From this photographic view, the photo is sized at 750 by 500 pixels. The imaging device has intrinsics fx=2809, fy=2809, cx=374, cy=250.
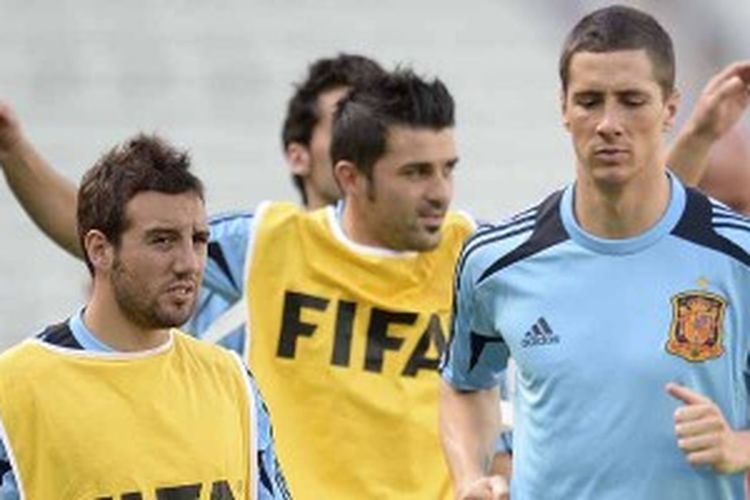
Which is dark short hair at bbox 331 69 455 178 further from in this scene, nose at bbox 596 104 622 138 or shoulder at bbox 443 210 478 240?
nose at bbox 596 104 622 138

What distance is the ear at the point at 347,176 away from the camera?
8.78 m

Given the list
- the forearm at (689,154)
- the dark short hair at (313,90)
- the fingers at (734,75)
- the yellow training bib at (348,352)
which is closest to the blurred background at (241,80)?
the dark short hair at (313,90)

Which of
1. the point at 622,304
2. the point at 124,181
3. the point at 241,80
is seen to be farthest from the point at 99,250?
the point at 241,80

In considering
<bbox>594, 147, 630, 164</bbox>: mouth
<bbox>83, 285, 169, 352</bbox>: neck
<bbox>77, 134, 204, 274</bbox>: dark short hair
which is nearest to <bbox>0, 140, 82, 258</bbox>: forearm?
<bbox>77, 134, 204, 274</bbox>: dark short hair

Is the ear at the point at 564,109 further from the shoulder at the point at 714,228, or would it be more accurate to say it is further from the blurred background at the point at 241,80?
→ the blurred background at the point at 241,80

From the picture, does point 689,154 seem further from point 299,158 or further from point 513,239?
point 299,158

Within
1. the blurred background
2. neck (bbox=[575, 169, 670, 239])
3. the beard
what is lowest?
the beard

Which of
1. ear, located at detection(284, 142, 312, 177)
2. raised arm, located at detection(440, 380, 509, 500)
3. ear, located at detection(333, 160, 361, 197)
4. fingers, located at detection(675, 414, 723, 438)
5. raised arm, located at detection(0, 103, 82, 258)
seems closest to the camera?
fingers, located at detection(675, 414, 723, 438)

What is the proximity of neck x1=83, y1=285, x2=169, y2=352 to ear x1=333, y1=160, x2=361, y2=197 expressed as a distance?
2.21 meters

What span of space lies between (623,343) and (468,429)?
0.72 meters

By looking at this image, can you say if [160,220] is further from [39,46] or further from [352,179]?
[39,46]

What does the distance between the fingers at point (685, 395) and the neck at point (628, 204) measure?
1.53ft

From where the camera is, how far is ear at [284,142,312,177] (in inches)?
394

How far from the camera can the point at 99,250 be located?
6695 millimetres
